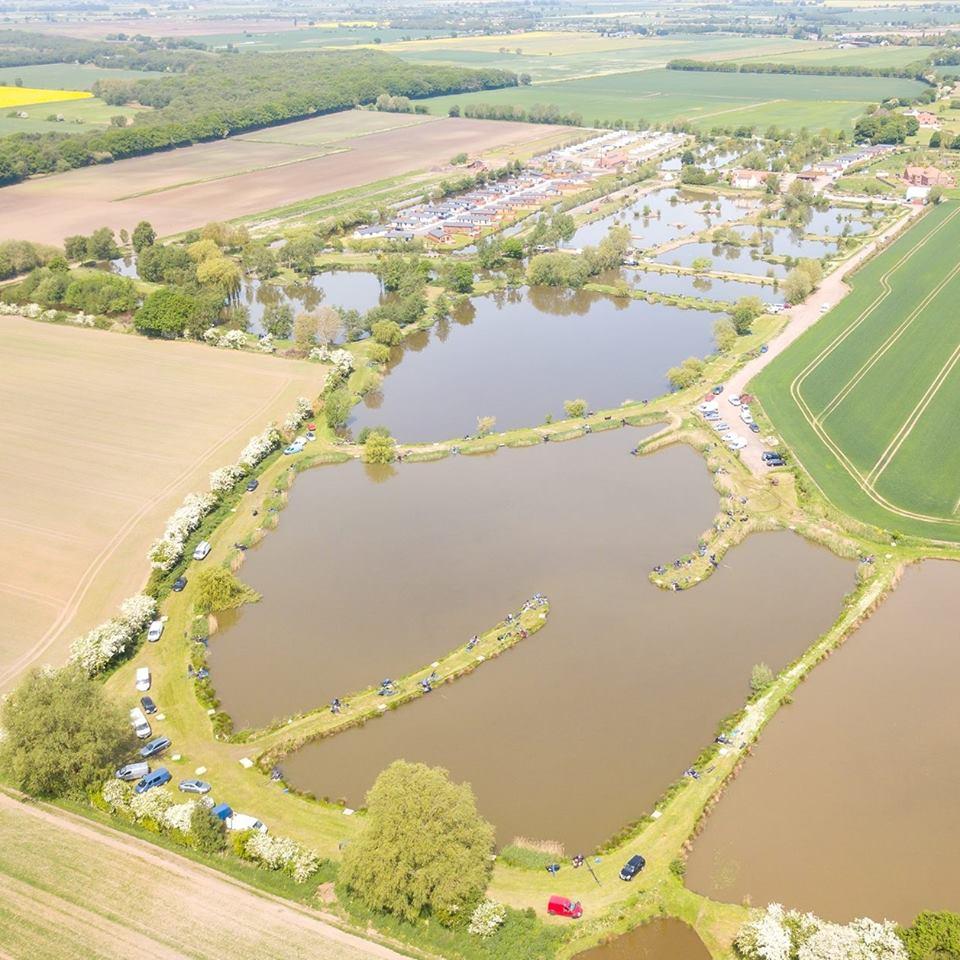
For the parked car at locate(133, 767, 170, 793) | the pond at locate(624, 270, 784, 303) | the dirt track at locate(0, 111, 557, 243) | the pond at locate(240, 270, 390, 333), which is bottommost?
the parked car at locate(133, 767, 170, 793)

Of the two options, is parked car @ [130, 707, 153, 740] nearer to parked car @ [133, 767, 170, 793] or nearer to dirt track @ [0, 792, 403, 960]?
parked car @ [133, 767, 170, 793]

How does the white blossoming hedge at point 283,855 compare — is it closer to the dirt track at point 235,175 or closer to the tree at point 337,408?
the tree at point 337,408

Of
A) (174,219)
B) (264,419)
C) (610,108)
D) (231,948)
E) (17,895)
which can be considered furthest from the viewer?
(610,108)

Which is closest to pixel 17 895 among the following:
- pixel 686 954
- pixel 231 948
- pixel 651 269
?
pixel 231 948

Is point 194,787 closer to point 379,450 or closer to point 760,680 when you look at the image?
point 760,680

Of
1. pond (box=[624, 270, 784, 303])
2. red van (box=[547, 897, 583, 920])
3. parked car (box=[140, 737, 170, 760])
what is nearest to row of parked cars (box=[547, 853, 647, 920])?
red van (box=[547, 897, 583, 920])

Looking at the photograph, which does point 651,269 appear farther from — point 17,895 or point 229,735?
point 17,895

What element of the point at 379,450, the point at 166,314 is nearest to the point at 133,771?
the point at 379,450
